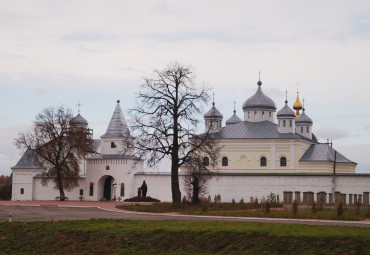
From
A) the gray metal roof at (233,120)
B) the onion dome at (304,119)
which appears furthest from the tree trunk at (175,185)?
the gray metal roof at (233,120)

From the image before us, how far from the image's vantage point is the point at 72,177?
59188 mm

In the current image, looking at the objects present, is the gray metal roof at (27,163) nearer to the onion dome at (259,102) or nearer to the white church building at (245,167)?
the white church building at (245,167)

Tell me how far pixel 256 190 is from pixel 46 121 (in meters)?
19.9

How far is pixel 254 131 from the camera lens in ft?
228

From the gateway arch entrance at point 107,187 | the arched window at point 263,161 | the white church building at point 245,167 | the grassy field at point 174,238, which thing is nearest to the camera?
the grassy field at point 174,238

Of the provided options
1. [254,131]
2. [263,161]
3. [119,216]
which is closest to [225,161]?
[263,161]

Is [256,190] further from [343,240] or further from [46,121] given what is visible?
[343,240]

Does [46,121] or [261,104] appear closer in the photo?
[46,121]

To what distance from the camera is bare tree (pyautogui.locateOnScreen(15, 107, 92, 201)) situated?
191 feet

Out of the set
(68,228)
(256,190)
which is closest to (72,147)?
(256,190)

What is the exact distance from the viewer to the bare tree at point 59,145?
58.3 m

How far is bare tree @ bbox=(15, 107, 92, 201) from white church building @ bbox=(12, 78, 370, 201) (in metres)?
1.54

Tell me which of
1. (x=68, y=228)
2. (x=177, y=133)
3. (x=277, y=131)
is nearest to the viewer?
(x=68, y=228)

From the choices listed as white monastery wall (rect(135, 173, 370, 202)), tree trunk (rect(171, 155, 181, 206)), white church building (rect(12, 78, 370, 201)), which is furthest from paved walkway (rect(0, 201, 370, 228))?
white monastery wall (rect(135, 173, 370, 202))
